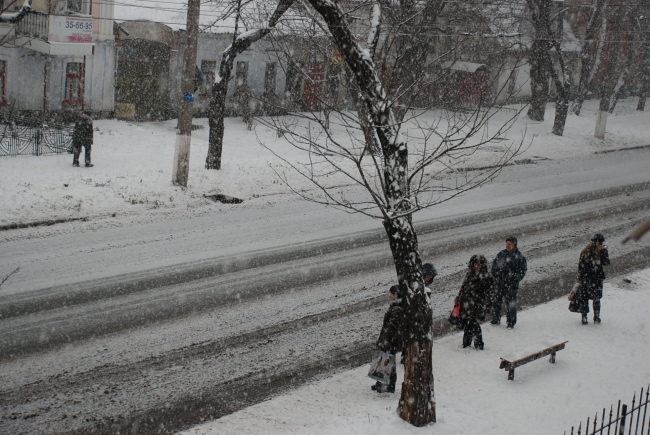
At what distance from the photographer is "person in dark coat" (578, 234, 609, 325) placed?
36.6ft

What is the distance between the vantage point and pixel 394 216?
7.32 m

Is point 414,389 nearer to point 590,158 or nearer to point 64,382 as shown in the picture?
point 64,382

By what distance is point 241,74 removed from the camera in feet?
111

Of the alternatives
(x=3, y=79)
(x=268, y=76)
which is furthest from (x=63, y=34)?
(x=268, y=76)

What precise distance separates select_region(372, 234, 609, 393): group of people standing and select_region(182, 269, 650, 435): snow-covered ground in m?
0.26

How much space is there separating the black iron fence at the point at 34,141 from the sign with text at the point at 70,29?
3614 mm

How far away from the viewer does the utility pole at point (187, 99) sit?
1734 cm

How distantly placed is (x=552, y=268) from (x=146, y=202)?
31.2ft

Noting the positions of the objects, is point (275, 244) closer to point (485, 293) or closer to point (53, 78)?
point (485, 293)

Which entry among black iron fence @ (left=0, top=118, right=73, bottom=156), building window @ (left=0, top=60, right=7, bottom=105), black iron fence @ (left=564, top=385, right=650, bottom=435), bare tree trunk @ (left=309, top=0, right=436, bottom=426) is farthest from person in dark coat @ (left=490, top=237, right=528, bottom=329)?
building window @ (left=0, top=60, right=7, bottom=105)

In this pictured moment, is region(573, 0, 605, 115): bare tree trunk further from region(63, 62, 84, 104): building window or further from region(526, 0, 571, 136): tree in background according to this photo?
region(63, 62, 84, 104): building window

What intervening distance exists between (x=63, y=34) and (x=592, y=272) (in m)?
19.7

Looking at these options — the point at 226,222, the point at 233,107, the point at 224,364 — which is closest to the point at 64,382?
the point at 224,364

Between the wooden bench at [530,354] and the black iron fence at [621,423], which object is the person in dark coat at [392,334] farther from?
the black iron fence at [621,423]
